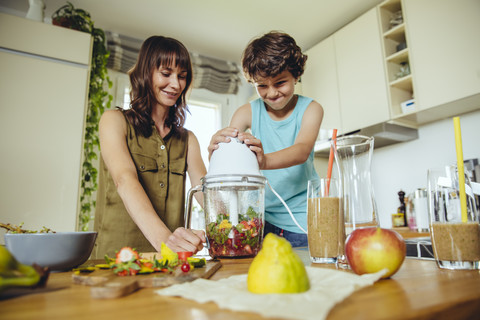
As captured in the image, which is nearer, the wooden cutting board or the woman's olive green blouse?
the wooden cutting board

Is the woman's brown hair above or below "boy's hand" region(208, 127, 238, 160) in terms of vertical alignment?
above

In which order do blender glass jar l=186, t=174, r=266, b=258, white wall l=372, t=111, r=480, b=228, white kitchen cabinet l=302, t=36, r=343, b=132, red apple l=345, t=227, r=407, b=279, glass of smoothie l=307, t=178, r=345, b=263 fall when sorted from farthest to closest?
white kitchen cabinet l=302, t=36, r=343, b=132
white wall l=372, t=111, r=480, b=228
blender glass jar l=186, t=174, r=266, b=258
glass of smoothie l=307, t=178, r=345, b=263
red apple l=345, t=227, r=407, b=279

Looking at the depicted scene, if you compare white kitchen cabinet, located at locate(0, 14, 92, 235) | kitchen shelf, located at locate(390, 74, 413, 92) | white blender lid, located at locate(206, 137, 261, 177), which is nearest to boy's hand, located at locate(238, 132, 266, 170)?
white blender lid, located at locate(206, 137, 261, 177)

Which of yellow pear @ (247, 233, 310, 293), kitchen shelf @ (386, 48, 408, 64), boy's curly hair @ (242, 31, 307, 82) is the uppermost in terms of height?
kitchen shelf @ (386, 48, 408, 64)

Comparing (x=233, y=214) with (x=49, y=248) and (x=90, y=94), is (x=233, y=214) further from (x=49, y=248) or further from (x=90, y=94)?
(x=90, y=94)

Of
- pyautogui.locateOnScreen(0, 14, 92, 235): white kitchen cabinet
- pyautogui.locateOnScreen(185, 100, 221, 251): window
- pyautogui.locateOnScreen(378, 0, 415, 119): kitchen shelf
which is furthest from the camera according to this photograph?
pyautogui.locateOnScreen(185, 100, 221, 251): window

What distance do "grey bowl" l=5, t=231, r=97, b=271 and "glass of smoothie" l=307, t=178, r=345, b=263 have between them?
0.48 metres

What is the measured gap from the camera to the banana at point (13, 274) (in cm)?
40

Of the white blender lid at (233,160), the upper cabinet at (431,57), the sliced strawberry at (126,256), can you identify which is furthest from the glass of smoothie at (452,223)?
the upper cabinet at (431,57)

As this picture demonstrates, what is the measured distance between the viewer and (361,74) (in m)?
2.73

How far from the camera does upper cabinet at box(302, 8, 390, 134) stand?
2.60 m

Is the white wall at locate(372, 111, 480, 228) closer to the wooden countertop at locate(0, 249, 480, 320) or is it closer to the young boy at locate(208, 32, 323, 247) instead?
the young boy at locate(208, 32, 323, 247)

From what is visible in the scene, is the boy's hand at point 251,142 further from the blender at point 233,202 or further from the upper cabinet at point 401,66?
the upper cabinet at point 401,66

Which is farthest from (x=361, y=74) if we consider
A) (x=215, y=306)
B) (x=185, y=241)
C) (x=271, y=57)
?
(x=215, y=306)
